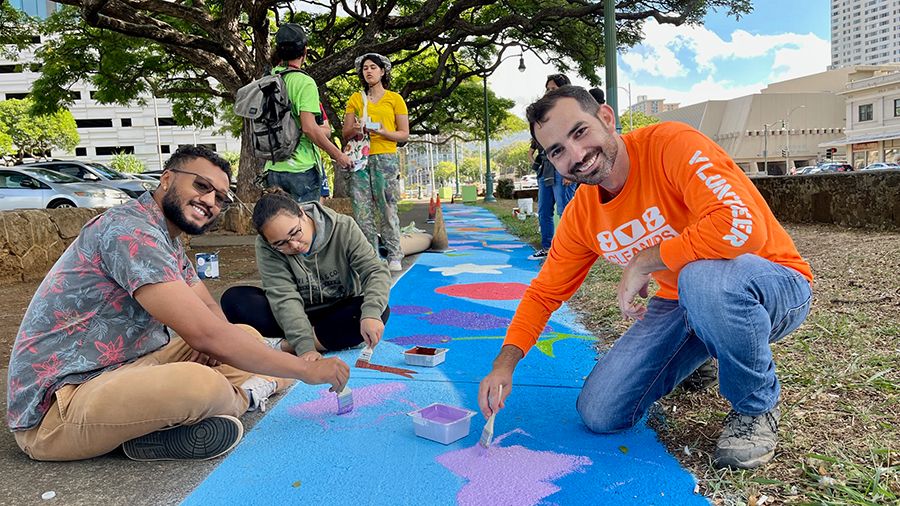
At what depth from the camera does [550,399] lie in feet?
8.54

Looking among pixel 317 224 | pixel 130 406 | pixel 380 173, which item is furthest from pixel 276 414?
pixel 380 173

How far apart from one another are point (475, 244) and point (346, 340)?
17.1 ft

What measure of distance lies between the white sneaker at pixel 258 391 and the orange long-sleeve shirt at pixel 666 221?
1.13 m

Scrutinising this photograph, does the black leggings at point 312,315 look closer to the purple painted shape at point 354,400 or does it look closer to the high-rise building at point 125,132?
the purple painted shape at point 354,400

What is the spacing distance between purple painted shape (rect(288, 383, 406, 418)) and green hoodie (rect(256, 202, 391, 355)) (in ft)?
0.87

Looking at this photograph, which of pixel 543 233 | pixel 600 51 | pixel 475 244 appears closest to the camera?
pixel 543 233

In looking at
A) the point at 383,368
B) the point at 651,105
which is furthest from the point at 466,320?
the point at 651,105

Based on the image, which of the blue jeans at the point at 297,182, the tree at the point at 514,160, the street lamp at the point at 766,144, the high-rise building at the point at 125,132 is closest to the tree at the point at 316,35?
the blue jeans at the point at 297,182

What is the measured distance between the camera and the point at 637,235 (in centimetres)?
214

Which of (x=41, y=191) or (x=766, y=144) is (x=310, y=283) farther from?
(x=766, y=144)

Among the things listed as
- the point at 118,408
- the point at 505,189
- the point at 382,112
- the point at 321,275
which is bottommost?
the point at 118,408

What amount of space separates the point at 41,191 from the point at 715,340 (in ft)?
46.0

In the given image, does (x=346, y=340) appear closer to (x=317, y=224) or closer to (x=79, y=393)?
(x=317, y=224)

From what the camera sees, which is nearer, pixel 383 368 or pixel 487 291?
pixel 383 368
